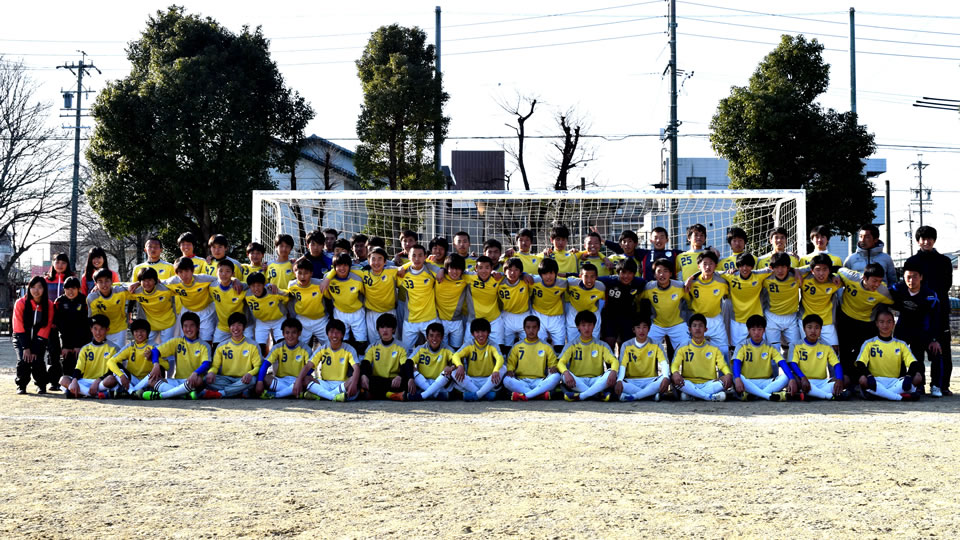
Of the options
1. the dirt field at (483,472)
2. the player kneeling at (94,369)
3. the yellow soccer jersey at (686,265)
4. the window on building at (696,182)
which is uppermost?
the window on building at (696,182)

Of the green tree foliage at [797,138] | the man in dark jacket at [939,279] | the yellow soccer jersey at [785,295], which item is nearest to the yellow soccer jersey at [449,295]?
the yellow soccer jersey at [785,295]

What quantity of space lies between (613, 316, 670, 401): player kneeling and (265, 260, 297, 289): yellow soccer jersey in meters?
3.51

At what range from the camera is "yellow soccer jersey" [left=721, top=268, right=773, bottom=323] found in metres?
7.83

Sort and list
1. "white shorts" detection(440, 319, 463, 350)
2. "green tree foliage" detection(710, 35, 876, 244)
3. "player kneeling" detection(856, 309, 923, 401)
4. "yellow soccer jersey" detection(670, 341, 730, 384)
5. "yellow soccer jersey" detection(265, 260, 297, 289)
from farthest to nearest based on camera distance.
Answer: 1. "green tree foliage" detection(710, 35, 876, 244)
2. "yellow soccer jersey" detection(265, 260, 297, 289)
3. "white shorts" detection(440, 319, 463, 350)
4. "yellow soccer jersey" detection(670, 341, 730, 384)
5. "player kneeling" detection(856, 309, 923, 401)

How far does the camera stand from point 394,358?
764 cm

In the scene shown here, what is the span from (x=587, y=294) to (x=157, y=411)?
4.09 metres

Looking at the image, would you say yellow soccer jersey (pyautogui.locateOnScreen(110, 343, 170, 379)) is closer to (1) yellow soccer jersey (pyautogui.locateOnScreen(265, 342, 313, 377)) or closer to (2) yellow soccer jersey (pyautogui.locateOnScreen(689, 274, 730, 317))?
(1) yellow soccer jersey (pyautogui.locateOnScreen(265, 342, 313, 377))

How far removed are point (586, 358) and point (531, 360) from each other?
52 centimetres

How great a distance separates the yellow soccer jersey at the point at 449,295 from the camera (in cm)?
805

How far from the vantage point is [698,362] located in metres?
7.44

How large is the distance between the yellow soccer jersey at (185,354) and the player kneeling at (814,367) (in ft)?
18.0

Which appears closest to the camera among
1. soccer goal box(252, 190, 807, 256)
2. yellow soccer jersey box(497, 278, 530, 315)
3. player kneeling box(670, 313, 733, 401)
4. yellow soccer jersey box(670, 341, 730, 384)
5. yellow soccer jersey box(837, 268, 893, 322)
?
player kneeling box(670, 313, 733, 401)

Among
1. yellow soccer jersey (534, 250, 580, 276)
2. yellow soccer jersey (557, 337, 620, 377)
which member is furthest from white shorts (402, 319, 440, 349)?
yellow soccer jersey (534, 250, 580, 276)

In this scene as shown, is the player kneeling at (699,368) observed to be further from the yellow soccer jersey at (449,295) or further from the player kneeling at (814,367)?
the yellow soccer jersey at (449,295)
